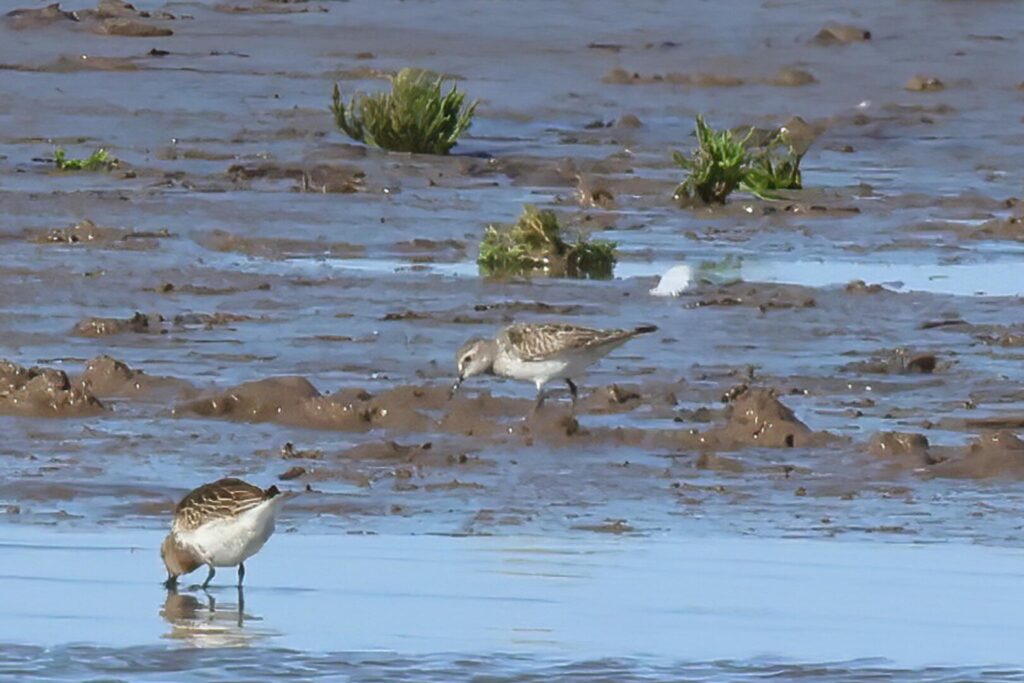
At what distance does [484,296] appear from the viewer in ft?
52.9

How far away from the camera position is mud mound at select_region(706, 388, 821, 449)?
11656 millimetres

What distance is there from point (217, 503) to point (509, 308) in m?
6.76

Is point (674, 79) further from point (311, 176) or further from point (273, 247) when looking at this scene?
point (273, 247)

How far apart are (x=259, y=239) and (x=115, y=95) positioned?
8000 mm

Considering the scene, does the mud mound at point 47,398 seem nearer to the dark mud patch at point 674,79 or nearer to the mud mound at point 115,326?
the mud mound at point 115,326

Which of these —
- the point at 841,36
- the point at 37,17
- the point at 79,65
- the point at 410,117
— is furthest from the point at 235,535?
the point at 841,36

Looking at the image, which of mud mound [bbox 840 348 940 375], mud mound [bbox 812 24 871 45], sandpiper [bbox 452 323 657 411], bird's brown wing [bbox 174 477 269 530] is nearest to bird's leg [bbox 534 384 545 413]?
sandpiper [bbox 452 323 657 411]

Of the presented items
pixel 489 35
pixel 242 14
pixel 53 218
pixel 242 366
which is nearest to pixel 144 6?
pixel 242 14

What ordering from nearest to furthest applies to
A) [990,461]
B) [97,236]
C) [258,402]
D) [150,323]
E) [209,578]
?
[209,578] < [990,461] < [258,402] < [150,323] < [97,236]

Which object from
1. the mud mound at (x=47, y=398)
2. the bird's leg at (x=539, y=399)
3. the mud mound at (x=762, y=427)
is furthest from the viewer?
the bird's leg at (x=539, y=399)

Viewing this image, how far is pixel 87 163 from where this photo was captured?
21.0 metres

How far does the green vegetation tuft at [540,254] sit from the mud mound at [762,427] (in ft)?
17.1

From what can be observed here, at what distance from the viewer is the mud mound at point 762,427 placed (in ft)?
38.2

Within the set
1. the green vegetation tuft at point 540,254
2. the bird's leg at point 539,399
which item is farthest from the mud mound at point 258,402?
the green vegetation tuft at point 540,254
